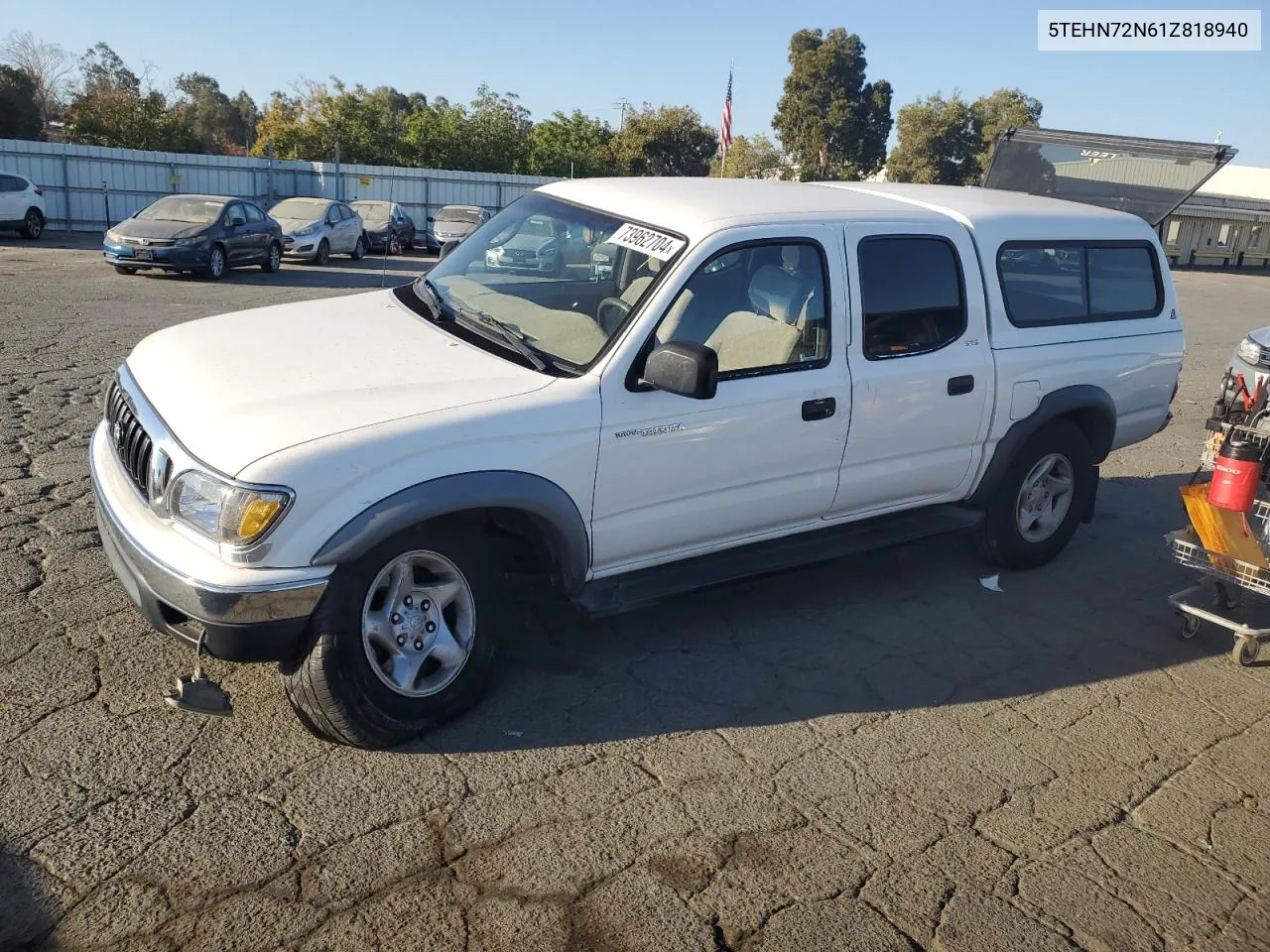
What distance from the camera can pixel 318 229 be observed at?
22.1 metres

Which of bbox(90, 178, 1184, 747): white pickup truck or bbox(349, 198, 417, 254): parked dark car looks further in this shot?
bbox(349, 198, 417, 254): parked dark car

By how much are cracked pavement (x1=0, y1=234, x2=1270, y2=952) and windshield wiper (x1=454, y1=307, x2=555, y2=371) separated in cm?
128

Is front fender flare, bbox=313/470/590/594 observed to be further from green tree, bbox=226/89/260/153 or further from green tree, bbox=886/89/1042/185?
green tree, bbox=226/89/260/153

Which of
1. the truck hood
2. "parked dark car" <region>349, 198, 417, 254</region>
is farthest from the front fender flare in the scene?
"parked dark car" <region>349, 198, 417, 254</region>

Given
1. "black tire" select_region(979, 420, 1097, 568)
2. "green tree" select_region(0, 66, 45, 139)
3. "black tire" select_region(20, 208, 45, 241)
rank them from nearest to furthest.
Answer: "black tire" select_region(979, 420, 1097, 568) < "black tire" select_region(20, 208, 45, 241) < "green tree" select_region(0, 66, 45, 139)

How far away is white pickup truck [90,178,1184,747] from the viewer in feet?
11.6

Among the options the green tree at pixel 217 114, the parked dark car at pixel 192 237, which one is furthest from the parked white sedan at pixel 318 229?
the green tree at pixel 217 114

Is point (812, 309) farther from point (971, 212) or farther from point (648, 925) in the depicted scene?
point (648, 925)

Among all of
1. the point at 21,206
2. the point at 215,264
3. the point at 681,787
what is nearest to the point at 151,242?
the point at 215,264

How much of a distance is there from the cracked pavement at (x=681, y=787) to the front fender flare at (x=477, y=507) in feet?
2.12

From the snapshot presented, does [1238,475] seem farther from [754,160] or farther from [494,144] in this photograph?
[754,160]

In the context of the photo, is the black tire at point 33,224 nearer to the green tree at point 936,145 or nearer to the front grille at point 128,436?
the front grille at point 128,436

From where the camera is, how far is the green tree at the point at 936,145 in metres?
57.6

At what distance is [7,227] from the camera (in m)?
22.6
